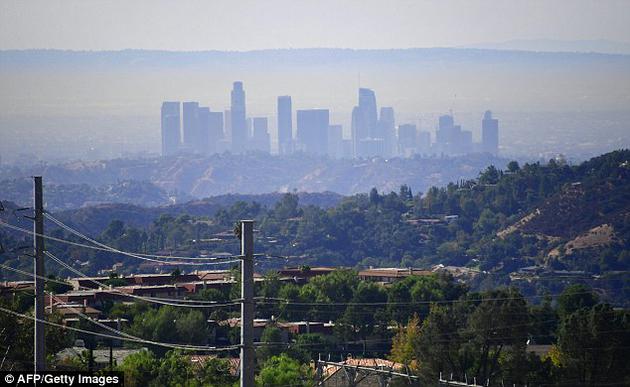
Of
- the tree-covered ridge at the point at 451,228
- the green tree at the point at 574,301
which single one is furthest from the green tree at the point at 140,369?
the tree-covered ridge at the point at 451,228

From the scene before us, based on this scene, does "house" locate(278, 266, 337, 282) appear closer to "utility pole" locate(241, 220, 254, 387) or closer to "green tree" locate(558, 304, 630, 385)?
"green tree" locate(558, 304, 630, 385)

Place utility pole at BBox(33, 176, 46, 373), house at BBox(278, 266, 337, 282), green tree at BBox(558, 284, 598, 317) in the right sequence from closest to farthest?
1. utility pole at BBox(33, 176, 46, 373)
2. green tree at BBox(558, 284, 598, 317)
3. house at BBox(278, 266, 337, 282)

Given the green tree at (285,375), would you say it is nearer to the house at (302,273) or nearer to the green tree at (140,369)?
the green tree at (140,369)

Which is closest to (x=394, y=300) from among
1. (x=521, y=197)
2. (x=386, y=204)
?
(x=521, y=197)

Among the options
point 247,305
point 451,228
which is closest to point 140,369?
point 247,305

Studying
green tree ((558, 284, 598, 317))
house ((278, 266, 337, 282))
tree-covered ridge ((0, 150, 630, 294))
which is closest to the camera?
green tree ((558, 284, 598, 317))

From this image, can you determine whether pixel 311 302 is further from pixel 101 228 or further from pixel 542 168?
pixel 101 228

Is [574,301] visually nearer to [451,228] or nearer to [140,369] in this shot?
[140,369]

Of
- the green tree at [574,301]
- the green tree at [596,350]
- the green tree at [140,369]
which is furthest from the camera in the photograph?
the green tree at [574,301]

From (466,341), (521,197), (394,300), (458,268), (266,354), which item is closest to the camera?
(466,341)

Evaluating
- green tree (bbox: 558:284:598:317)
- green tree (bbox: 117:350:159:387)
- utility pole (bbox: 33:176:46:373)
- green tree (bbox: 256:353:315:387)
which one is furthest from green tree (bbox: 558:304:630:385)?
utility pole (bbox: 33:176:46:373)

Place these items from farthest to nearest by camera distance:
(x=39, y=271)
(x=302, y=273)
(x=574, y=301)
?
(x=302, y=273) → (x=574, y=301) → (x=39, y=271)
